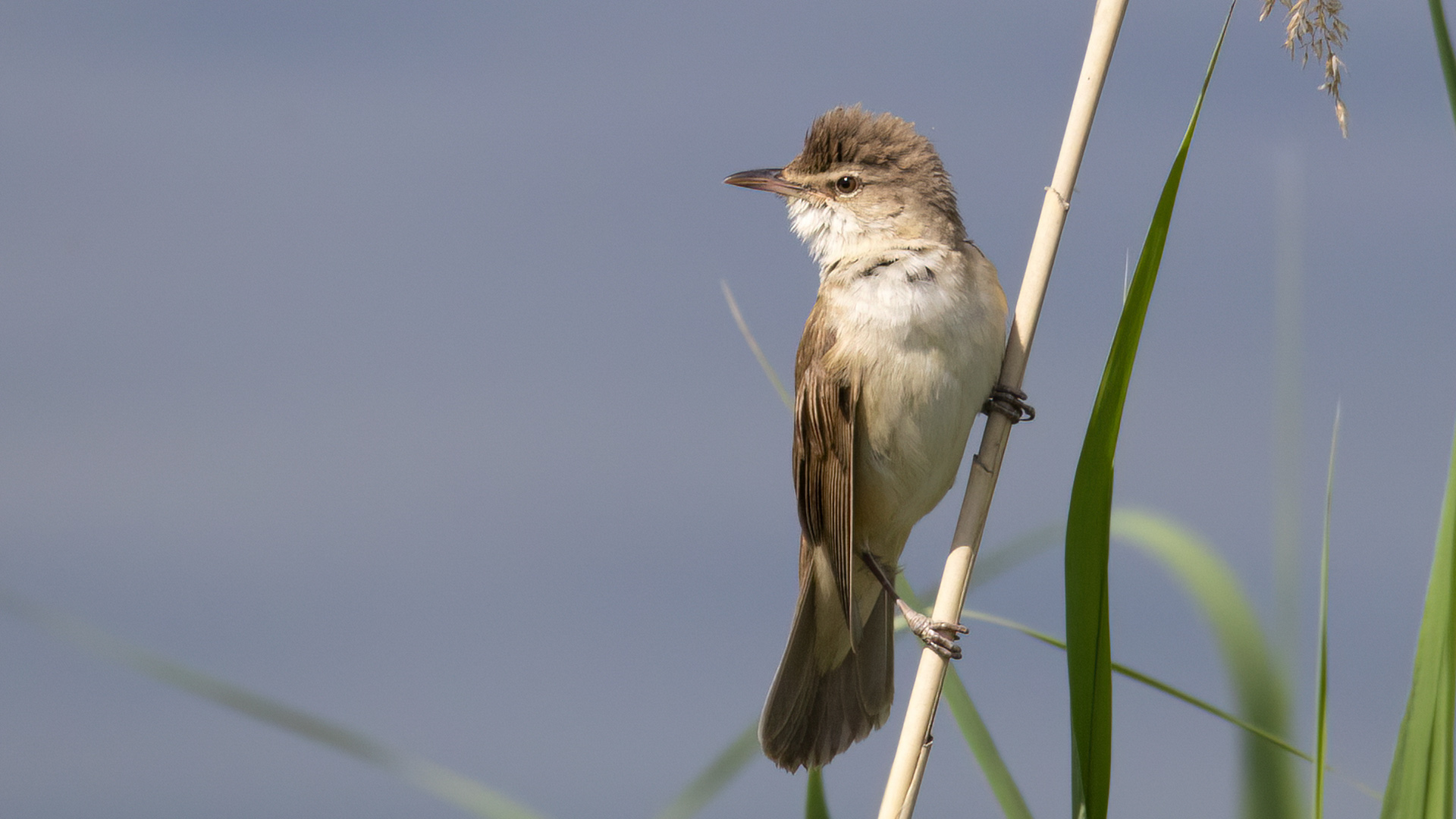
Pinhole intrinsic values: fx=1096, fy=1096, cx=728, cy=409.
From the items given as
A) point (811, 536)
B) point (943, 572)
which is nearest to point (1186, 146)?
point (943, 572)

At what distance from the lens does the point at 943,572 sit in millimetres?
1979

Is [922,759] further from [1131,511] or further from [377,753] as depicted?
[377,753]

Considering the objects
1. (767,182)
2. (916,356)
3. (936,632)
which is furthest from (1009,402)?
(767,182)

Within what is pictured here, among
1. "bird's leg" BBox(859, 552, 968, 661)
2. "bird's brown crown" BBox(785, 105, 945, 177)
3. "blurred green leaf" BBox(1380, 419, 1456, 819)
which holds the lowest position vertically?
"bird's leg" BBox(859, 552, 968, 661)

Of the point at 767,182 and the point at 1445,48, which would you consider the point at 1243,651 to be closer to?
the point at 1445,48

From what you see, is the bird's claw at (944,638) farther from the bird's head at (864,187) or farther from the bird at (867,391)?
the bird's head at (864,187)

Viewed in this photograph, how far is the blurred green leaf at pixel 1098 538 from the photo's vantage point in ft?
5.36

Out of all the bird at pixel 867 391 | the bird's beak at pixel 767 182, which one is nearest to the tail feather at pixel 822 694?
the bird at pixel 867 391

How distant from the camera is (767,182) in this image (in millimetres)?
2939

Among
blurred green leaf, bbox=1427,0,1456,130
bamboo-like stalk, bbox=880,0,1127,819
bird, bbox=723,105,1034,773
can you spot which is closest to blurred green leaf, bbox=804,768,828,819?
bamboo-like stalk, bbox=880,0,1127,819

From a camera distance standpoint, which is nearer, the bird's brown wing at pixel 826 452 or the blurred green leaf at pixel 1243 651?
the blurred green leaf at pixel 1243 651

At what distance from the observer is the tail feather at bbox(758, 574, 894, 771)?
274 cm

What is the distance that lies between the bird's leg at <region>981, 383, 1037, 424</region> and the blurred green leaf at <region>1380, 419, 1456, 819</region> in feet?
3.07

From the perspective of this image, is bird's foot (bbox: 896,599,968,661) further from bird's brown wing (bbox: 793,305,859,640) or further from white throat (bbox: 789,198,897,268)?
white throat (bbox: 789,198,897,268)
